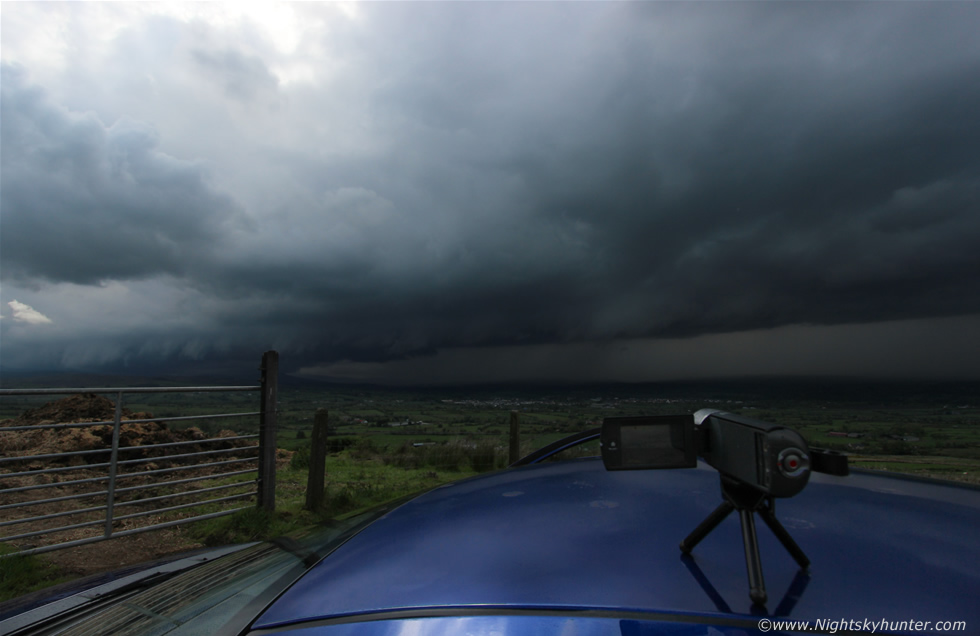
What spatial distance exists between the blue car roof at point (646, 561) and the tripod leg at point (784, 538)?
0.02 metres

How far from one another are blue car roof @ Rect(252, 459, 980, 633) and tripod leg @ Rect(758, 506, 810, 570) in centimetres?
2

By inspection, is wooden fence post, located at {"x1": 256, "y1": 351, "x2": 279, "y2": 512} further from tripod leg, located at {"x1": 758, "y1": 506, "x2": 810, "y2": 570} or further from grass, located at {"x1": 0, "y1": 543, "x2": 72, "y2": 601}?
tripod leg, located at {"x1": 758, "y1": 506, "x2": 810, "y2": 570}

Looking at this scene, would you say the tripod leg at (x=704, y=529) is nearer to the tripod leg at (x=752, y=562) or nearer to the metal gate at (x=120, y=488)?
the tripod leg at (x=752, y=562)

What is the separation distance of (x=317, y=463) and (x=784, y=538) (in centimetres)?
655

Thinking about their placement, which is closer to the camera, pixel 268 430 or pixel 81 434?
pixel 268 430

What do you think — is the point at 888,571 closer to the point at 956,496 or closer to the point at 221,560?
the point at 956,496

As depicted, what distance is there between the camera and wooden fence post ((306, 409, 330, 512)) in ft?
21.8

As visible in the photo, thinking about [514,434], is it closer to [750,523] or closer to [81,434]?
[750,523]

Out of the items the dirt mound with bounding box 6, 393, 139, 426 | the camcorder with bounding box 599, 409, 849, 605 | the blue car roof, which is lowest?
the dirt mound with bounding box 6, 393, 139, 426

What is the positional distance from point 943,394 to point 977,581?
819 cm

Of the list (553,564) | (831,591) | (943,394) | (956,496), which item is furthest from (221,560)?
(943,394)

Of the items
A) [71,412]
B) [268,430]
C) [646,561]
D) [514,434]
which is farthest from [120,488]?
[646,561]

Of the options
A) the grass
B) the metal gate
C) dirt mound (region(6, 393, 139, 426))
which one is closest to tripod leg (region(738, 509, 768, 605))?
the metal gate

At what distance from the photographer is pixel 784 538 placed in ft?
3.56
